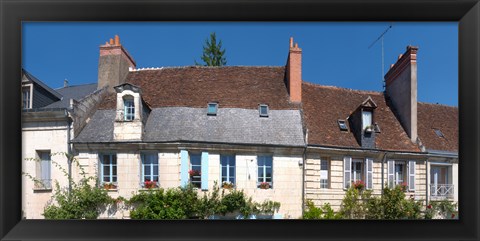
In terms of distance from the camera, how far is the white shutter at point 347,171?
784cm

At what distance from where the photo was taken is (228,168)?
7398mm

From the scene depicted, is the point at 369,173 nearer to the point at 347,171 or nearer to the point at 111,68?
the point at 347,171

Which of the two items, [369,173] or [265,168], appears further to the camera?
[369,173]

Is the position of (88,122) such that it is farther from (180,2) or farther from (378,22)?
(378,22)

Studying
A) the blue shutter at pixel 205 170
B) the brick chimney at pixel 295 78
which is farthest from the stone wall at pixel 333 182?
the blue shutter at pixel 205 170

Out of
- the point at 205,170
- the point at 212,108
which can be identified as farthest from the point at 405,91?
the point at 205,170

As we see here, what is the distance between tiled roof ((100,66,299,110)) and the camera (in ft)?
25.6

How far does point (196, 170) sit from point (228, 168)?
64cm

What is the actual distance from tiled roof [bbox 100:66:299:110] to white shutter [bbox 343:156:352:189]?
1627 mm

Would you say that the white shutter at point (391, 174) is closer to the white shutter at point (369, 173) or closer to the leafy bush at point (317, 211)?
the white shutter at point (369, 173)

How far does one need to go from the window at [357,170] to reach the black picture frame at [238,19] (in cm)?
467

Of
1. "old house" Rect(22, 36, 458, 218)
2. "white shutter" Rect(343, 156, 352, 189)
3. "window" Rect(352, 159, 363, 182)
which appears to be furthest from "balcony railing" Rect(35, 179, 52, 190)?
"window" Rect(352, 159, 363, 182)

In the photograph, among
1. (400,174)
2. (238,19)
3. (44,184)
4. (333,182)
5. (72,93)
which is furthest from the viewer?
(400,174)

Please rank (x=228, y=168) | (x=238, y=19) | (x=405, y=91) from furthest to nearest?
(x=405, y=91)
(x=228, y=168)
(x=238, y=19)
